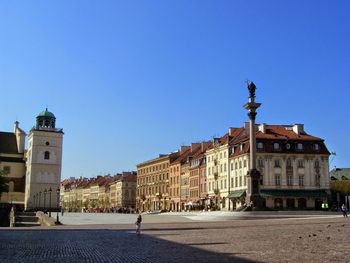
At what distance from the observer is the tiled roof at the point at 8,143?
4651 inches

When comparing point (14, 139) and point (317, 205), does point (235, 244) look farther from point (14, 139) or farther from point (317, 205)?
point (14, 139)

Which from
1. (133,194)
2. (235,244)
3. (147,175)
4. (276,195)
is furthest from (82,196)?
(235,244)

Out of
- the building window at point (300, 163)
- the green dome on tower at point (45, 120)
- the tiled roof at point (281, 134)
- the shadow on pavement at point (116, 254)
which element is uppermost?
the green dome on tower at point (45, 120)

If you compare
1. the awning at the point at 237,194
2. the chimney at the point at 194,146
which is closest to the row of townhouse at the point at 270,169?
the awning at the point at 237,194

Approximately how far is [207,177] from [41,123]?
4094 centimetres

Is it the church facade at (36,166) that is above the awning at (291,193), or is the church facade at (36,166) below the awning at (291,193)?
above

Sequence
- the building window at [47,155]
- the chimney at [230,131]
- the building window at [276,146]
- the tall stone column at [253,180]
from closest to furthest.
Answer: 1. the tall stone column at [253,180]
2. the building window at [276,146]
3. the chimney at [230,131]
4. the building window at [47,155]

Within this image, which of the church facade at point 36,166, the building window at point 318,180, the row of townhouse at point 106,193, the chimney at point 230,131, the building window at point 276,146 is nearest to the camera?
the building window at point 276,146

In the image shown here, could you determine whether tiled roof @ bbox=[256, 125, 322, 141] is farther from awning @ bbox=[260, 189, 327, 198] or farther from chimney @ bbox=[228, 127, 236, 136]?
awning @ bbox=[260, 189, 327, 198]

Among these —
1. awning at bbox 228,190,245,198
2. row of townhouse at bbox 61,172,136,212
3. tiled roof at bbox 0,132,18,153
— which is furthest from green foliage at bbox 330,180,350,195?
tiled roof at bbox 0,132,18,153

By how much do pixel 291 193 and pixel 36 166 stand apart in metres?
55.2

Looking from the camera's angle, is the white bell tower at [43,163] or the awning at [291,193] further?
the white bell tower at [43,163]

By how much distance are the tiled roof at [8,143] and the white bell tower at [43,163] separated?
7097 millimetres

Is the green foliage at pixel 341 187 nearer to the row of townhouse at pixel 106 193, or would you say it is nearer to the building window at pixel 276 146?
the building window at pixel 276 146
